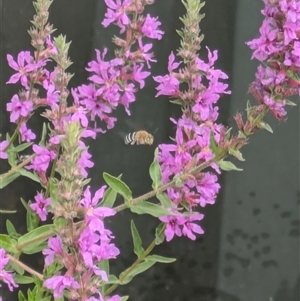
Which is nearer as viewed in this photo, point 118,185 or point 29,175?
point 118,185

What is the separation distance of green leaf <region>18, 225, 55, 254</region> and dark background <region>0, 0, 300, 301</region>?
39 centimetres

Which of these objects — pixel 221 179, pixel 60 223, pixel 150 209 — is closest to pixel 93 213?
pixel 60 223

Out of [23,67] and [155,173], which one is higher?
[23,67]

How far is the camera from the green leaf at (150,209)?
67 centimetres

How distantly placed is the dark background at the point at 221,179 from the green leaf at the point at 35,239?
0.39 m

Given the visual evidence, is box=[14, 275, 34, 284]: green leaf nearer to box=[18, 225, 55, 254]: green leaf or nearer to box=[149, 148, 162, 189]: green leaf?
box=[18, 225, 55, 254]: green leaf

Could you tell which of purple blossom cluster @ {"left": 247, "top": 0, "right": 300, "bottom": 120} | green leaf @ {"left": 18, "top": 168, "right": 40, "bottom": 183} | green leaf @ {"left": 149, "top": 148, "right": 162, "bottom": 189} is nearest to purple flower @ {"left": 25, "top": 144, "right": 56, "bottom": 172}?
green leaf @ {"left": 18, "top": 168, "right": 40, "bottom": 183}

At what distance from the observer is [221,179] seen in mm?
1073

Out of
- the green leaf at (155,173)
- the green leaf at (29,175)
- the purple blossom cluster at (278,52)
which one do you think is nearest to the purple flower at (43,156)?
the green leaf at (29,175)

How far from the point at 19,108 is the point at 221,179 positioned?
0.48 metres

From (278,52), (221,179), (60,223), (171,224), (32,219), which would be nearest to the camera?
(60,223)

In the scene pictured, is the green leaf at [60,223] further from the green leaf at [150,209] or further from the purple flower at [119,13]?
the purple flower at [119,13]

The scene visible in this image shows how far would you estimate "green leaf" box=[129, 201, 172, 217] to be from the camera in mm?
668

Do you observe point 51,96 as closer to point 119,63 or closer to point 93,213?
point 119,63
